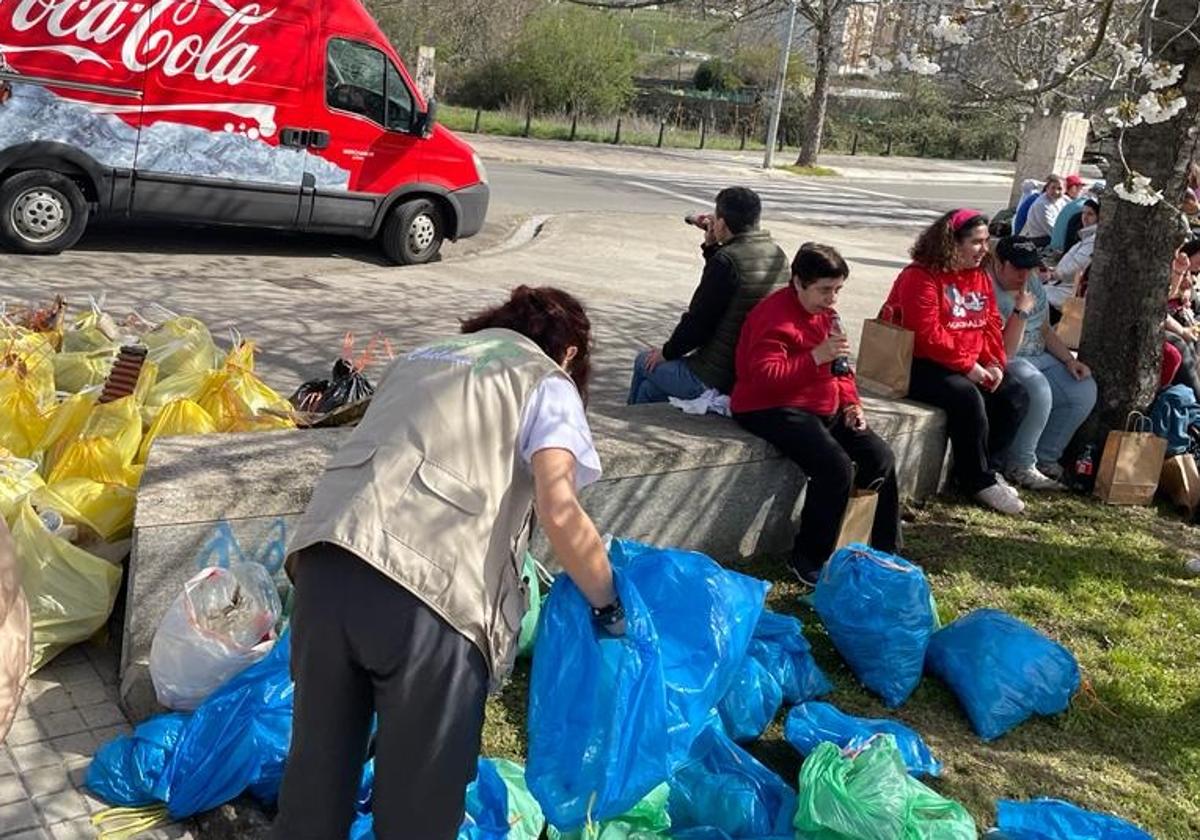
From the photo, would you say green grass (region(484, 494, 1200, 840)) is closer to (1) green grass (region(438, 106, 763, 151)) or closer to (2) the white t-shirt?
(2) the white t-shirt

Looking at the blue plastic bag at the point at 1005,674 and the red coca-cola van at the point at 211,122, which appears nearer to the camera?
the blue plastic bag at the point at 1005,674

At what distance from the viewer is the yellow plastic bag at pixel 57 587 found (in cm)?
375

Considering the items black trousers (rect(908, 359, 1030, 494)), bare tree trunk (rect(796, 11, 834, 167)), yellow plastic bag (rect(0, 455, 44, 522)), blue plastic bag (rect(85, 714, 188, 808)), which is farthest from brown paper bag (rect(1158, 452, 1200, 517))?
bare tree trunk (rect(796, 11, 834, 167))

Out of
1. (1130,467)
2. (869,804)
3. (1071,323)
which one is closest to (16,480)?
(869,804)

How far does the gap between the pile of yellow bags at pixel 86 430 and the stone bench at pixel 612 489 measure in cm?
28

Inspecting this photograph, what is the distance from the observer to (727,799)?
3.37 metres

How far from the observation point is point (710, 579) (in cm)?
323

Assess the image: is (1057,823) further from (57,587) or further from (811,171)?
(811,171)

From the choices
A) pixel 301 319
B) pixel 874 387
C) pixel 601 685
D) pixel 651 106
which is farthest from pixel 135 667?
pixel 651 106

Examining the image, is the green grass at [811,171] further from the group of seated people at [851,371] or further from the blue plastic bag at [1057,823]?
the blue plastic bag at [1057,823]

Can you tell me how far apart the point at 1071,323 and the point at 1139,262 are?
86 cm

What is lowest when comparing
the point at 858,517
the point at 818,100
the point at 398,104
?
the point at 858,517

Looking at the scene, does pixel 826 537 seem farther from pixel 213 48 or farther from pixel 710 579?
pixel 213 48

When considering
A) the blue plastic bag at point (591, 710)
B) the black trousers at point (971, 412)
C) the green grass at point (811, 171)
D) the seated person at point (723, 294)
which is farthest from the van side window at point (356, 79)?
the green grass at point (811, 171)
